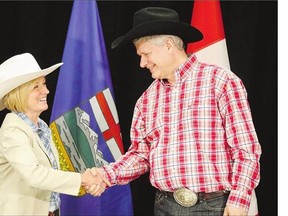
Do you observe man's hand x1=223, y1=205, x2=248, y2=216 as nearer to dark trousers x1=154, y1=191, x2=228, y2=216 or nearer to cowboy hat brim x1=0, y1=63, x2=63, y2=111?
dark trousers x1=154, y1=191, x2=228, y2=216

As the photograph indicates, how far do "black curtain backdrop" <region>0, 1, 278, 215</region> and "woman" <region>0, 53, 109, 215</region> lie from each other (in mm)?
1205

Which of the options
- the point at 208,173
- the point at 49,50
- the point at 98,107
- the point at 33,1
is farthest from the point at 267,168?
the point at 33,1

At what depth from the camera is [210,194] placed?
198 centimetres

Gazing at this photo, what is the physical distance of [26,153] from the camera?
2.09m

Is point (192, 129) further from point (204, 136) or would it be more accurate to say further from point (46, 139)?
point (46, 139)

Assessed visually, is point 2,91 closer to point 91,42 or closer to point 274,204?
point 91,42

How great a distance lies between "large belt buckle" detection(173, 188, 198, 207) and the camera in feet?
6.51

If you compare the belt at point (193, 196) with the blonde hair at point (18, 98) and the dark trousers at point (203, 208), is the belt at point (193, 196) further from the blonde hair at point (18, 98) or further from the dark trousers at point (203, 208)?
the blonde hair at point (18, 98)

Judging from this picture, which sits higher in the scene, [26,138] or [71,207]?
[26,138]

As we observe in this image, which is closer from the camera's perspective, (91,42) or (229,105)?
(229,105)

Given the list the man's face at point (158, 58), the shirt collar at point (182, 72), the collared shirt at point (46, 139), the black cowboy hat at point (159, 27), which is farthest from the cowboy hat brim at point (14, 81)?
the shirt collar at point (182, 72)

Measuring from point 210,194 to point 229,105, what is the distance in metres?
0.39

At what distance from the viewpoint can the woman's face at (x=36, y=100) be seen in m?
2.24

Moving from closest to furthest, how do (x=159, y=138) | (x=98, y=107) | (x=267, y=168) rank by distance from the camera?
(x=159, y=138) < (x=98, y=107) < (x=267, y=168)
